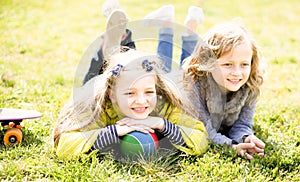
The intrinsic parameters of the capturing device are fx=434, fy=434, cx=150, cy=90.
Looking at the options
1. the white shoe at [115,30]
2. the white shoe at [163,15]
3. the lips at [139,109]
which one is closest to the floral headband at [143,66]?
the lips at [139,109]

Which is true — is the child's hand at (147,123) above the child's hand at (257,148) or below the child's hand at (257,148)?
above

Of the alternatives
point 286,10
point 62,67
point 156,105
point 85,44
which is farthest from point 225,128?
point 286,10

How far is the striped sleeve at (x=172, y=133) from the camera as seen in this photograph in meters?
3.17

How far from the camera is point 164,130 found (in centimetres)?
317

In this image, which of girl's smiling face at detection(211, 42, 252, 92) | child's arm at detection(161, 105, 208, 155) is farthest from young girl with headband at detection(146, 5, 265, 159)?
child's arm at detection(161, 105, 208, 155)

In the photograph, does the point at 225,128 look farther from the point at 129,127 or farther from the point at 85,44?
the point at 85,44

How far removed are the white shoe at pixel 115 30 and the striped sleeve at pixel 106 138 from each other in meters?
1.59

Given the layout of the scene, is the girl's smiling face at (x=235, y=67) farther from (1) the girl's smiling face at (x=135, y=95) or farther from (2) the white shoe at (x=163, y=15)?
(2) the white shoe at (x=163, y=15)

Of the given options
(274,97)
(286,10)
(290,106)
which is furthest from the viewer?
(286,10)

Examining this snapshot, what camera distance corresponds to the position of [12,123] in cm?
334

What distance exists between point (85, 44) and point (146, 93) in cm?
426

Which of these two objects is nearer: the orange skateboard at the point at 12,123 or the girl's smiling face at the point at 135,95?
the girl's smiling face at the point at 135,95

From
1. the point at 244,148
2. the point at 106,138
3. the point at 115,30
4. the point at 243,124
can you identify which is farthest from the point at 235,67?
the point at 115,30

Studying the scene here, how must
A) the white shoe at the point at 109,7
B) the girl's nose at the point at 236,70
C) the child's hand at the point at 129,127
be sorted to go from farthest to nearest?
the white shoe at the point at 109,7 < the girl's nose at the point at 236,70 < the child's hand at the point at 129,127
